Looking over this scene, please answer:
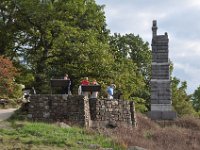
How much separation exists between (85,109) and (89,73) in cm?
1398

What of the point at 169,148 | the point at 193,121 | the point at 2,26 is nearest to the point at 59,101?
the point at 169,148

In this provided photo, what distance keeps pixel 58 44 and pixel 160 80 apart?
7325 millimetres

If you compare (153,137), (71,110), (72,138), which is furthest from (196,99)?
(72,138)

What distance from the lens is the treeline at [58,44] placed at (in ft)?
121

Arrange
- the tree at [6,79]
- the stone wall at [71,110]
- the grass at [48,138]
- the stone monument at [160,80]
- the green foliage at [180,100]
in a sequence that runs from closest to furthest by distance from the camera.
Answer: the grass at [48,138]
the stone wall at [71,110]
the tree at [6,79]
the stone monument at [160,80]
the green foliage at [180,100]

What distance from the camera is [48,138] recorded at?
60.2 ft

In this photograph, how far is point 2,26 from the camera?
41.6m

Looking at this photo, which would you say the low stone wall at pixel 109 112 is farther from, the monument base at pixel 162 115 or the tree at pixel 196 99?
the tree at pixel 196 99

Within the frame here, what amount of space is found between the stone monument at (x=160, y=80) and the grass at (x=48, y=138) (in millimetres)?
15480

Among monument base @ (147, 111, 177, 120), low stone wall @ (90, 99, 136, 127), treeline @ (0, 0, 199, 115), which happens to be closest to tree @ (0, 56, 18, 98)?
treeline @ (0, 0, 199, 115)

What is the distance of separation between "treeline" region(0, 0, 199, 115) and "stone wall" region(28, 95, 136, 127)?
36.4ft

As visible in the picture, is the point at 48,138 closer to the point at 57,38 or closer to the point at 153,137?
the point at 153,137

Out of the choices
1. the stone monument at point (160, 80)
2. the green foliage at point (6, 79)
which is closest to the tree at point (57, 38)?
the stone monument at point (160, 80)

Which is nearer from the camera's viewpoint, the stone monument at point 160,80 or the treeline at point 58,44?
the stone monument at point 160,80
